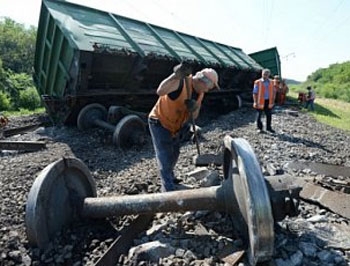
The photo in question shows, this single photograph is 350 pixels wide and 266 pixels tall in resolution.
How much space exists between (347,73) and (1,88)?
48.5m

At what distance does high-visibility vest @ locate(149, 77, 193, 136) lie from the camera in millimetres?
3404

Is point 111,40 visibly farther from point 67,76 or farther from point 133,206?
point 133,206

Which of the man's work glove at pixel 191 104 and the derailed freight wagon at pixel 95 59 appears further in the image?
the derailed freight wagon at pixel 95 59

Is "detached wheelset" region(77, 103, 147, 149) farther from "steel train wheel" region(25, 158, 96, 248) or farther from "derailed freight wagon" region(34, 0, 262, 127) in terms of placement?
"steel train wheel" region(25, 158, 96, 248)

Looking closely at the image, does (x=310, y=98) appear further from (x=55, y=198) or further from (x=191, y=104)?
(x=55, y=198)

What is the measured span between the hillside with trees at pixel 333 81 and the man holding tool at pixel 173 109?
36838mm

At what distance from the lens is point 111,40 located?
23.3 ft

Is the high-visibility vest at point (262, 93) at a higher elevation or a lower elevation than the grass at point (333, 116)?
higher

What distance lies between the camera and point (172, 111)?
346 centimetres

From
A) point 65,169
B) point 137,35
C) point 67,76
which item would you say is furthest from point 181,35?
point 65,169

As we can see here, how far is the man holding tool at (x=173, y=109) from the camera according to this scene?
10.9 feet

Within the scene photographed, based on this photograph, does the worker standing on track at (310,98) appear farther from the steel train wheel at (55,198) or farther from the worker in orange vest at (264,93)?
the steel train wheel at (55,198)

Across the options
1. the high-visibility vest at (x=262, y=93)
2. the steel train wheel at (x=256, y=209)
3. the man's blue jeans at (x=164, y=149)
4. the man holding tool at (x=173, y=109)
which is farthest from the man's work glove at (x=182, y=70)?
the high-visibility vest at (x=262, y=93)

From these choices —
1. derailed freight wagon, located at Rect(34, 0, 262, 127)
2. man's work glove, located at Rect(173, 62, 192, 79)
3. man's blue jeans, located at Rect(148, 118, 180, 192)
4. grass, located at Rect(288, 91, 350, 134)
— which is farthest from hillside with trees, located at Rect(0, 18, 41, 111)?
man's work glove, located at Rect(173, 62, 192, 79)
